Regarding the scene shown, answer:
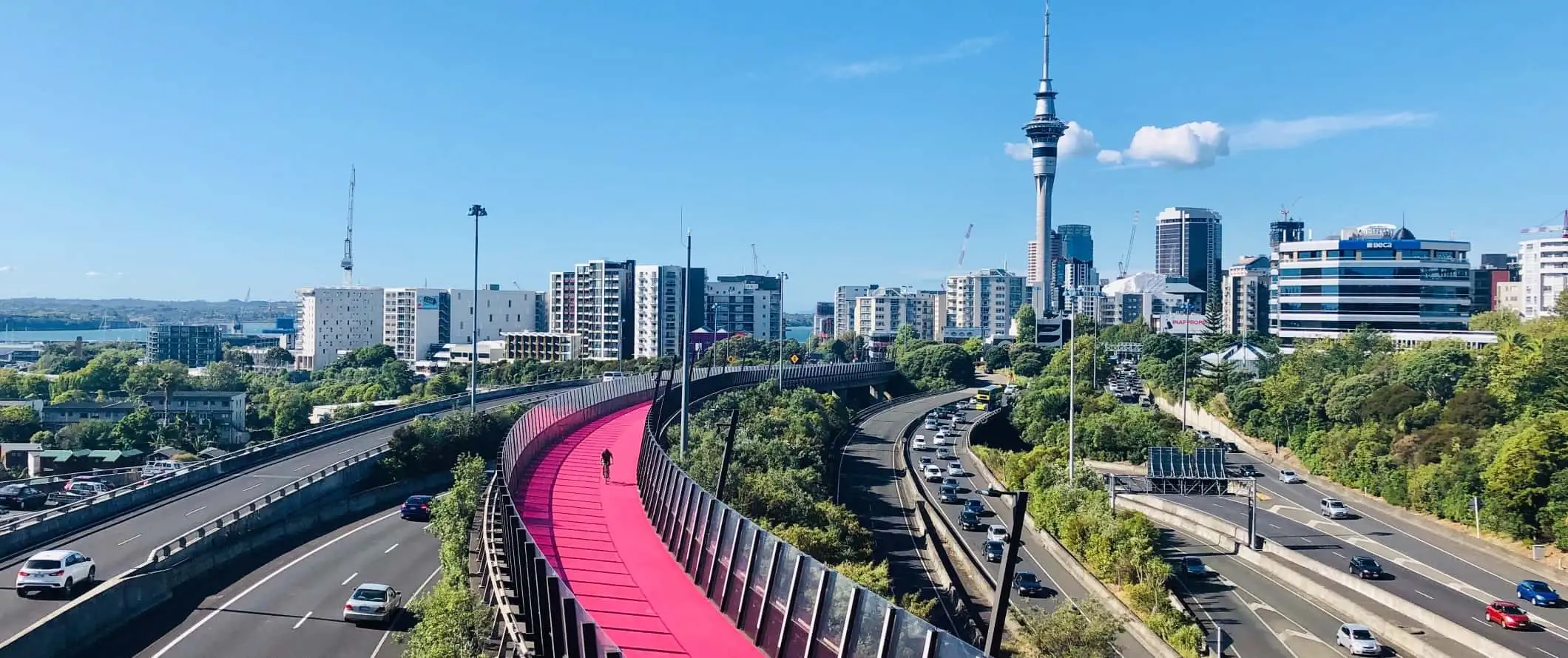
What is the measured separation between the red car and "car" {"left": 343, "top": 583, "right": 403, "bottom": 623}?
112 ft

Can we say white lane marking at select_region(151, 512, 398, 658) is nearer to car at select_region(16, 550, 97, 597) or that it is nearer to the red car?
car at select_region(16, 550, 97, 597)

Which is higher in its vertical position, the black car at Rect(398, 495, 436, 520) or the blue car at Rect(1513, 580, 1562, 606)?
the black car at Rect(398, 495, 436, 520)

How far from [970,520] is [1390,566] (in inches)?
662

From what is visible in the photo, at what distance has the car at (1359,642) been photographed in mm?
33656

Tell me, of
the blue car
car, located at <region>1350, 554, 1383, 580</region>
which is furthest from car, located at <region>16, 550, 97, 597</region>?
the blue car

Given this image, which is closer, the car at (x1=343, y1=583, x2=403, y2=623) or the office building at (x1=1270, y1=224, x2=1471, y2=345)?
the car at (x1=343, y1=583, x2=403, y2=623)

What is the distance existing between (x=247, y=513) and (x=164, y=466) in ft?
76.5

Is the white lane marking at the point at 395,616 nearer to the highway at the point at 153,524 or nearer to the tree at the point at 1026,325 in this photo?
the highway at the point at 153,524

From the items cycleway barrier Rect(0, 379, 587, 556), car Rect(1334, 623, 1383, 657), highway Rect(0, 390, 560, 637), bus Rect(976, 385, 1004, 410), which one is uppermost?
bus Rect(976, 385, 1004, 410)

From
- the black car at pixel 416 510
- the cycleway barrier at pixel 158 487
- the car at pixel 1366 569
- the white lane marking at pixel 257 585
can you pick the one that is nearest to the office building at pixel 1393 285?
the car at pixel 1366 569

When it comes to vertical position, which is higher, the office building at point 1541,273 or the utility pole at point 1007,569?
the office building at point 1541,273

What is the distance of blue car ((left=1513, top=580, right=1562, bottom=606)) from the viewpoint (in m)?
38.3

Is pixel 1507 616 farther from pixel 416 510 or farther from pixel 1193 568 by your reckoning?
pixel 416 510

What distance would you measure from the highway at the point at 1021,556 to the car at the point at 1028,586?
22 cm
